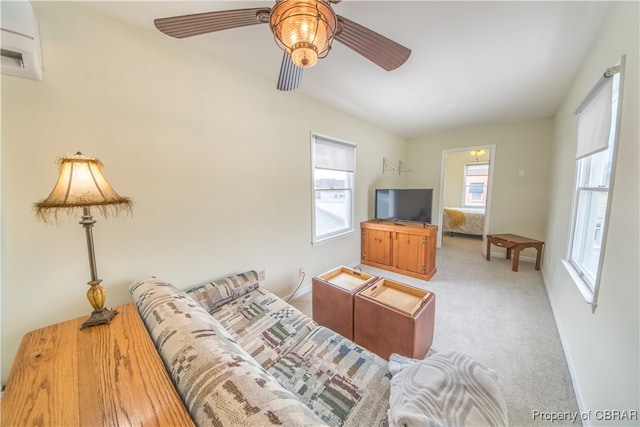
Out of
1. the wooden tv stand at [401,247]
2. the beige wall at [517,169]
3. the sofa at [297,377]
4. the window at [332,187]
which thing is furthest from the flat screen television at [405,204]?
the sofa at [297,377]

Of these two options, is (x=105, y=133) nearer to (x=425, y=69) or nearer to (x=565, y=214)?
(x=425, y=69)

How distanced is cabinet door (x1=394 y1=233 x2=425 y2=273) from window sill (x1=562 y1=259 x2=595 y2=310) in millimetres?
1402

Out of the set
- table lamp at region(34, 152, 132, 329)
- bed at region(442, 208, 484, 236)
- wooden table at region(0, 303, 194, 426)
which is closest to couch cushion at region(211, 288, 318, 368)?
wooden table at region(0, 303, 194, 426)

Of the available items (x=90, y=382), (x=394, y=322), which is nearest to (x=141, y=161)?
(x=90, y=382)

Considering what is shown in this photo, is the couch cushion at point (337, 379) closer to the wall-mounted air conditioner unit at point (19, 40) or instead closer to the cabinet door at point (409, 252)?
the wall-mounted air conditioner unit at point (19, 40)

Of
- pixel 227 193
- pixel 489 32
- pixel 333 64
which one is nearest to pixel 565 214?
pixel 489 32

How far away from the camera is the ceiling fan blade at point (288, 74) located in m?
1.34

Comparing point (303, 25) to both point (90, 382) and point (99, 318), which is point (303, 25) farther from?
point (99, 318)

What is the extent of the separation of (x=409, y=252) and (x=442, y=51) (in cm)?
245

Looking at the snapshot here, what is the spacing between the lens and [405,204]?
3.60 metres

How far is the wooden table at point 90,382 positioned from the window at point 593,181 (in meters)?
2.19

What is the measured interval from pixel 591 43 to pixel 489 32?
874 millimetres

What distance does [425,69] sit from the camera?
205cm

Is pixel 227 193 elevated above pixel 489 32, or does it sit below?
below
